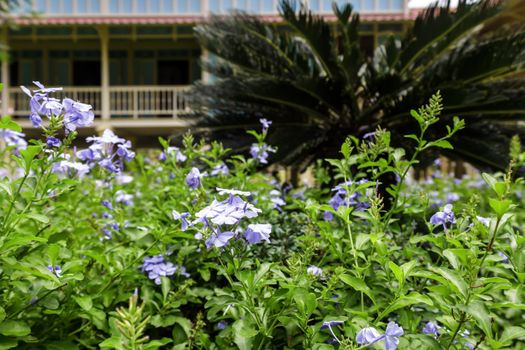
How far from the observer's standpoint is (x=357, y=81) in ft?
10.4

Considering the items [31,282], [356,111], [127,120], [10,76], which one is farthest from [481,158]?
[10,76]

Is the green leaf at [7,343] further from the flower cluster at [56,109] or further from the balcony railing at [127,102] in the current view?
the balcony railing at [127,102]

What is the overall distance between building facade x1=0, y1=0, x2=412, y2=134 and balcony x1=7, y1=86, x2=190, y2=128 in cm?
2

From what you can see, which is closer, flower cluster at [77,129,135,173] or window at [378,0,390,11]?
flower cluster at [77,129,135,173]

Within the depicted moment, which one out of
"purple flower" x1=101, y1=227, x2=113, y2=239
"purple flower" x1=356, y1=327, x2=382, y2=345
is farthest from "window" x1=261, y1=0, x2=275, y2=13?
"purple flower" x1=356, y1=327, x2=382, y2=345

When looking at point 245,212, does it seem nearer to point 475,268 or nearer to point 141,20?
point 475,268

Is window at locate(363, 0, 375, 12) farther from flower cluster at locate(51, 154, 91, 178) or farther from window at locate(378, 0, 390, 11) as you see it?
flower cluster at locate(51, 154, 91, 178)

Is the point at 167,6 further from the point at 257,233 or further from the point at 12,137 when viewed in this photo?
the point at 257,233

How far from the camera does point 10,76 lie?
546 inches

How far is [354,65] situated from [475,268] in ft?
7.15

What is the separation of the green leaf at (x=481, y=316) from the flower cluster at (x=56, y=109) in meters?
1.15

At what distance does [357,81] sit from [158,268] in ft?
6.66

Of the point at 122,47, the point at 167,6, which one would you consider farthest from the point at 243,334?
the point at 122,47

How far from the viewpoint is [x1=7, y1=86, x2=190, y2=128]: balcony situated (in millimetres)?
11469
